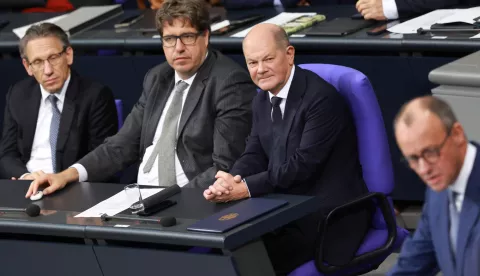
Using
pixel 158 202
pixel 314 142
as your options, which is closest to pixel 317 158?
pixel 314 142

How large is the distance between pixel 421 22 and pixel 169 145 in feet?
5.25

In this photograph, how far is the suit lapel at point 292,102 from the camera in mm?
3984

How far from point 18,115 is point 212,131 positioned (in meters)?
1.17

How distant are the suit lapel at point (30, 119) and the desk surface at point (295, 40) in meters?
0.97

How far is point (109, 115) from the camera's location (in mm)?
4949

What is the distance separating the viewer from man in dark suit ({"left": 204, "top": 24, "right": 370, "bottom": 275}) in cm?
387

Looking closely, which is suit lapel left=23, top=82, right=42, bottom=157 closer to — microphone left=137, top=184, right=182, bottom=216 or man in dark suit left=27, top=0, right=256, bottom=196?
man in dark suit left=27, top=0, right=256, bottom=196

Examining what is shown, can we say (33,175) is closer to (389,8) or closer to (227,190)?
(227,190)

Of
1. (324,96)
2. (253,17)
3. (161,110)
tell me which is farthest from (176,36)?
(253,17)


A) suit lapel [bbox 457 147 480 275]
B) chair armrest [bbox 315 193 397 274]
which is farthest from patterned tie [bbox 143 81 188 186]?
suit lapel [bbox 457 147 480 275]

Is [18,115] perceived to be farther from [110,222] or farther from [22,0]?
[22,0]

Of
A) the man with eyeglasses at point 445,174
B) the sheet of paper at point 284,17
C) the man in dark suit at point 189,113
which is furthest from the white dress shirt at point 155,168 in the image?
the man with eyeglasses at point 445,174

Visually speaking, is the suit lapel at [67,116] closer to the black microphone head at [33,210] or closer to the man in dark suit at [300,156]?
the black microphone head at [33,210]

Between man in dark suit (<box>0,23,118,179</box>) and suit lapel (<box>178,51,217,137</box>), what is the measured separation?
1.85ft
